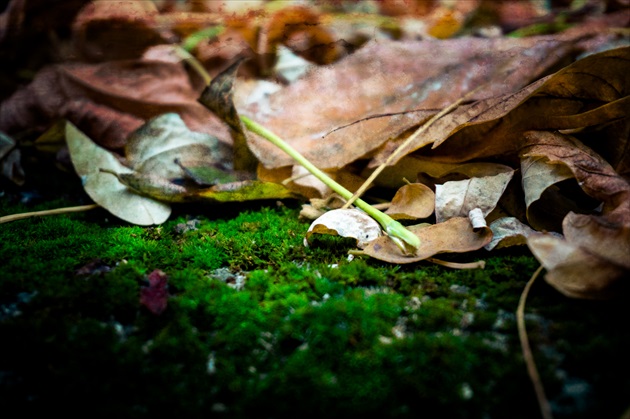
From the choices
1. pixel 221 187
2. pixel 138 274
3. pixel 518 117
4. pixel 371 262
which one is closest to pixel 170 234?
pixel 221 187

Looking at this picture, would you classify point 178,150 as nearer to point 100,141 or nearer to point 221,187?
point 221,187

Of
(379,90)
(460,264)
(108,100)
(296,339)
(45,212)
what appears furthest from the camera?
(108,100)

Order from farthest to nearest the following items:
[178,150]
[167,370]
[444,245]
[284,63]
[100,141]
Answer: [284,63]
[100,141]
[178,150]
[444,245]
[167,370]

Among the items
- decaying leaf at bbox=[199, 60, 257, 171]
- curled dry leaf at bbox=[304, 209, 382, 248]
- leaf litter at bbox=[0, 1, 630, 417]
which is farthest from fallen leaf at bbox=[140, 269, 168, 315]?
decaying leaf at bbox=[199, 60, 257, 171]

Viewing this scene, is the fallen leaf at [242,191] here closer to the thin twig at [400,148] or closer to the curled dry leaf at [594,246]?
the thin twig at [400,148]

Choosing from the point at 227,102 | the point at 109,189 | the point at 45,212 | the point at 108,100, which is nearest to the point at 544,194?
the point at 227,102

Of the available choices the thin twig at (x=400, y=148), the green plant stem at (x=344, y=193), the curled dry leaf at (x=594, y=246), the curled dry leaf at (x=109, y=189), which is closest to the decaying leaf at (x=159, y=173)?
the curled dry leaf at (x=109, y=189)

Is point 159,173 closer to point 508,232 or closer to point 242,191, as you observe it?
point 242,191

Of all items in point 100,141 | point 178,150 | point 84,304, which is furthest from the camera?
point 100,141
